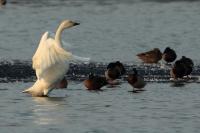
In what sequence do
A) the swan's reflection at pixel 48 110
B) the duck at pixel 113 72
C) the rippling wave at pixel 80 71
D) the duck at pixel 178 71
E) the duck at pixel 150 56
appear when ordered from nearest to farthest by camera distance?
1. the swan's reflection at pixel 48 110
2. the duck at pixel 113 72
3. the duck at pixel 178 71
4. the rippling wave at pixel 80 71
5. the duck at pixel 150 56

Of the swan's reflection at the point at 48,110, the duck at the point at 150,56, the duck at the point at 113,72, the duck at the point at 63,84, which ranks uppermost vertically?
the duck at the point at 150,56

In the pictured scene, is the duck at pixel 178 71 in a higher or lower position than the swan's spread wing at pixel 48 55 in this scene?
lower

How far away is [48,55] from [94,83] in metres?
1.54

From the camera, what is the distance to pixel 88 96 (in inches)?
778

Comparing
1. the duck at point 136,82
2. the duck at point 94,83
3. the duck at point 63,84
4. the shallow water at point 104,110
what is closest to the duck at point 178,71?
the shallow water at point 104,110

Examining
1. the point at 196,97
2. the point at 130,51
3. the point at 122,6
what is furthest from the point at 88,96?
the point at 122,6

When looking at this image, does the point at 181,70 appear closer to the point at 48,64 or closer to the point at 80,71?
the point at 80,71

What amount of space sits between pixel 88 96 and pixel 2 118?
11.0 ft

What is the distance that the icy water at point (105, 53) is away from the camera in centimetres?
1641

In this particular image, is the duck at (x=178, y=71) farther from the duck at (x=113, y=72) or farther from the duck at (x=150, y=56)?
the duck at (x=150, y=56)

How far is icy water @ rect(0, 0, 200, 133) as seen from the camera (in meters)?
16.4

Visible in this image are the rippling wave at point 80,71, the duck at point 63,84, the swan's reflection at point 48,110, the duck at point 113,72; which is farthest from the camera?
the rippling wave at point 80,71

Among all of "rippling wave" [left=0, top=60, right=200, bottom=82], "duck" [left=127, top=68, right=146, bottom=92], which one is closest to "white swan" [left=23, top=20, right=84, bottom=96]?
"duck" [left=127, top=68, right=146, bottom=92]

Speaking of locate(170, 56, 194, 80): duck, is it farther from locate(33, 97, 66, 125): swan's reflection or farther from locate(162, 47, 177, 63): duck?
locate(33, 97, 66, 125): swan's reflection
